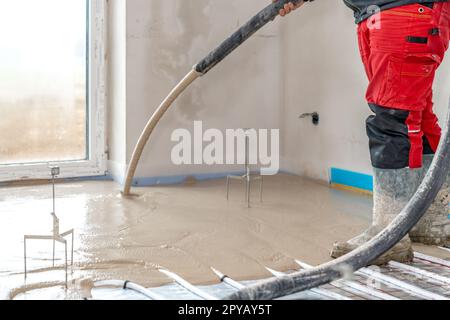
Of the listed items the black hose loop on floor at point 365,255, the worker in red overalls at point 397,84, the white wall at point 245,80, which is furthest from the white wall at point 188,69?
the black hose loop on floor at point 365,255

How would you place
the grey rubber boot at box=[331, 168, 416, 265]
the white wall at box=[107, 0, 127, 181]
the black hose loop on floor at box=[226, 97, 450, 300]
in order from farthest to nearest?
the white wall at box=[107, 0, 127, 181] → the grey rubber boot at box=[331, 168, 416, 265] → the black hose loop on floor at box=[226, 97, 450, 300]

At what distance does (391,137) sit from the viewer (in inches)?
89.7

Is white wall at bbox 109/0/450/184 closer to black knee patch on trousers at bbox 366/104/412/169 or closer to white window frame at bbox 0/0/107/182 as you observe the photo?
white window frame at bbox 0/0/107/182

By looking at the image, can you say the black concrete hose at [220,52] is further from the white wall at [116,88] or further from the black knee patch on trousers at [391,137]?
the black knee patch on trousers at [391,137]

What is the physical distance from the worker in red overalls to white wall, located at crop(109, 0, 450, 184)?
1.14m

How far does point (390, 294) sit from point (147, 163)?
199cm

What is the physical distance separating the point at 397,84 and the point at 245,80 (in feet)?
5.87

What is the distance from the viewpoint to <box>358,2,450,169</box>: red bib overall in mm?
2180

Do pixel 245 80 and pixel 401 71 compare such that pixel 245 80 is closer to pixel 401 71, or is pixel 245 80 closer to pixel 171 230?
pixel 171 230

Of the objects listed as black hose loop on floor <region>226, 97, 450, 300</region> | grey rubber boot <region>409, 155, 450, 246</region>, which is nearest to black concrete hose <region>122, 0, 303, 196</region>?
grey rubber boot <region>409, 155, 450, 246</region>

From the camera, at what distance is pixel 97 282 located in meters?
2.07

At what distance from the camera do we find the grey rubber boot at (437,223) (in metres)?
2.53

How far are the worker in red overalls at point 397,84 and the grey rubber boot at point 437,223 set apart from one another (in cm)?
22

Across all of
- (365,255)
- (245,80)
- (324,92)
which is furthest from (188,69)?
(365,255)
